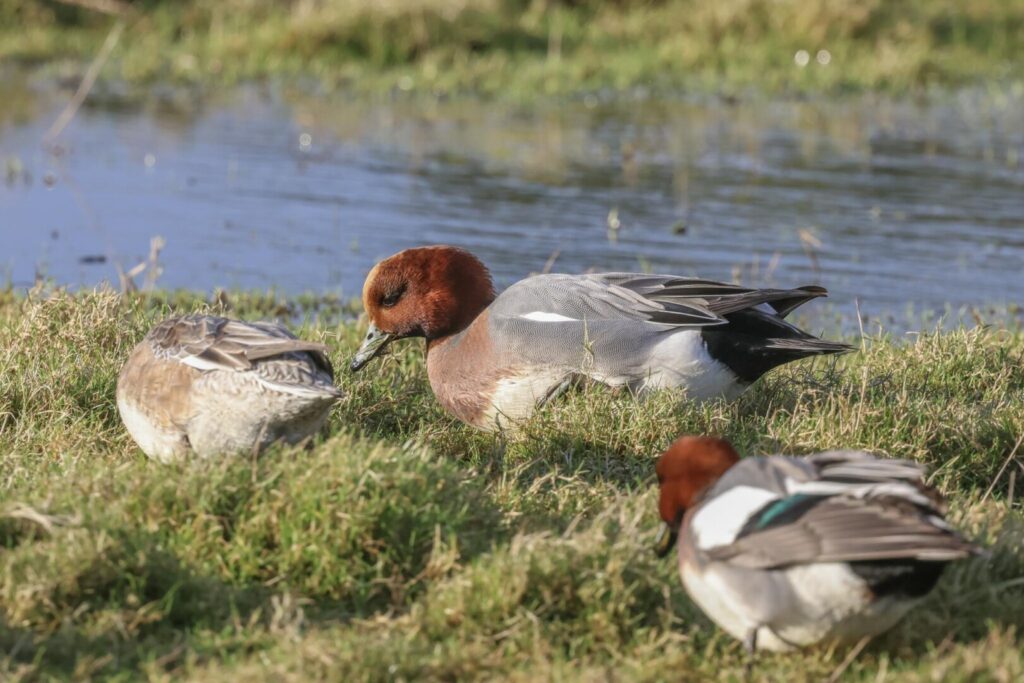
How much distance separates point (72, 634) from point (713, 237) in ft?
22.5

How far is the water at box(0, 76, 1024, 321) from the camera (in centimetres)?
913

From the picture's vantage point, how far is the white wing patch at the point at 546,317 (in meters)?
5.43

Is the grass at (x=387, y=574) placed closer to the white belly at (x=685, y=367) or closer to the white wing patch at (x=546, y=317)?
the white belly at (x=685, y=367)

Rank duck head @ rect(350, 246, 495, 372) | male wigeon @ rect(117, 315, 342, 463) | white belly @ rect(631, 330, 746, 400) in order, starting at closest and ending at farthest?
male wigeon @ rect(117, 315, 342, 463)
white belly @ rect(631, 330, 746, 400)
duck head @ rect(350, 246, 495, 372)

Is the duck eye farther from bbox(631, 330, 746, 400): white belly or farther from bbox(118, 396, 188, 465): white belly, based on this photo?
bbox(118, 396, 188, 465): white belly

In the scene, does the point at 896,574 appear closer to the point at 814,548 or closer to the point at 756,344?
the point at 814,548

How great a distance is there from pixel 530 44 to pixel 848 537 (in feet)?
47.4

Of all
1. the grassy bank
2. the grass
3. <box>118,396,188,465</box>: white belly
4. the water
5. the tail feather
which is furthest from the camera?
the grassy bank

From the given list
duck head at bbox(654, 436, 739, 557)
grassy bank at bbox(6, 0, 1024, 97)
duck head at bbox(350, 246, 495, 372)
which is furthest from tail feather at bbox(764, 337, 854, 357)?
grassy bank at bbox(6, 0, 1024, 97)

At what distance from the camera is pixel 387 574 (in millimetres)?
4035

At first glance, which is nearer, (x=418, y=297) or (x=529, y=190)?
(x=418, y=297)

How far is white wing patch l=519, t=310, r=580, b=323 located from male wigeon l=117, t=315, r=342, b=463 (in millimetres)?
1040

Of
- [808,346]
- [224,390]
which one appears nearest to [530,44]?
[808,346]

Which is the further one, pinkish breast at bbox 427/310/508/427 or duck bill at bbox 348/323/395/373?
duck bill at bbox 348/323/395/373
